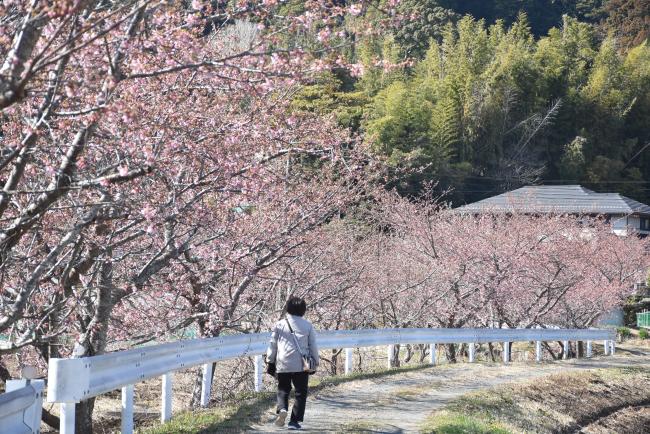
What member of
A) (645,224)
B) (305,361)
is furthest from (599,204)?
(305,361)

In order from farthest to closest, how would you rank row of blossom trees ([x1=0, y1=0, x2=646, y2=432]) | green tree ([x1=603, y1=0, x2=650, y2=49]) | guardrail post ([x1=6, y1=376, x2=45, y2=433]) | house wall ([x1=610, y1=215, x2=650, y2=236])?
green tree ([x1=603, y1=0, x2=650, y2=49])
house wall ([x1=610, y1=215, x2=650, y2=236])
row of blossom trees ([x1=0, y1=0, x2=646, y2=432])
guardrail post ([x1=6, y1=376, x2=45, y2=433])

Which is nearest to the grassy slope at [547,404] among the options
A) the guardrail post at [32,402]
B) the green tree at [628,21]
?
the guardrail post at [32,402]

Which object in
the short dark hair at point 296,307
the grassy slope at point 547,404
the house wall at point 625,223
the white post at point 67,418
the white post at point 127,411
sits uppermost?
the house wall at point 625,223

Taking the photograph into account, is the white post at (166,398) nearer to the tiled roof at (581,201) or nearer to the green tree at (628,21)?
the tiled roof at (581,201)

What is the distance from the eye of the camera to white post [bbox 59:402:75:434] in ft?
22.1

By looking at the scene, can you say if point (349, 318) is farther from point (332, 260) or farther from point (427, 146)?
point (427, 146)

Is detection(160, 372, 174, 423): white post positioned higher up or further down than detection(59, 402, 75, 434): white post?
further down

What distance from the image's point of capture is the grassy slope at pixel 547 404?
10.7 meters

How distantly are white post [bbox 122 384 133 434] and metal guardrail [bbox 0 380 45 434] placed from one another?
184cm

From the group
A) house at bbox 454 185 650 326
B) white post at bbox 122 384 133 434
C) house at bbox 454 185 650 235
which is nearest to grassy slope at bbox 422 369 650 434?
white post at bbox 122 384 133 434

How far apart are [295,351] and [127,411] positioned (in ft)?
5.38

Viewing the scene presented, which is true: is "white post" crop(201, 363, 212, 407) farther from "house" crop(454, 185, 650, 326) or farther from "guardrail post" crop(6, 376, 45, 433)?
"house" crop(454, 185, 650, 326)

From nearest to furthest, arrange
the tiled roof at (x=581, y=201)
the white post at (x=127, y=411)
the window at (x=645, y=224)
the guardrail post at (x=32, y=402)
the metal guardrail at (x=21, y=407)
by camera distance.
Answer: the metal guardrail at (x=21, y=407) < the guardrail post at (x=32, y=402) < the white post at (x=127, y=411) < the tiled roof at (x=581, y=201) < the window at (x=645, y=224)

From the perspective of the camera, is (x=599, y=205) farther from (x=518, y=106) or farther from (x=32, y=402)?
(x=32, y=402)
